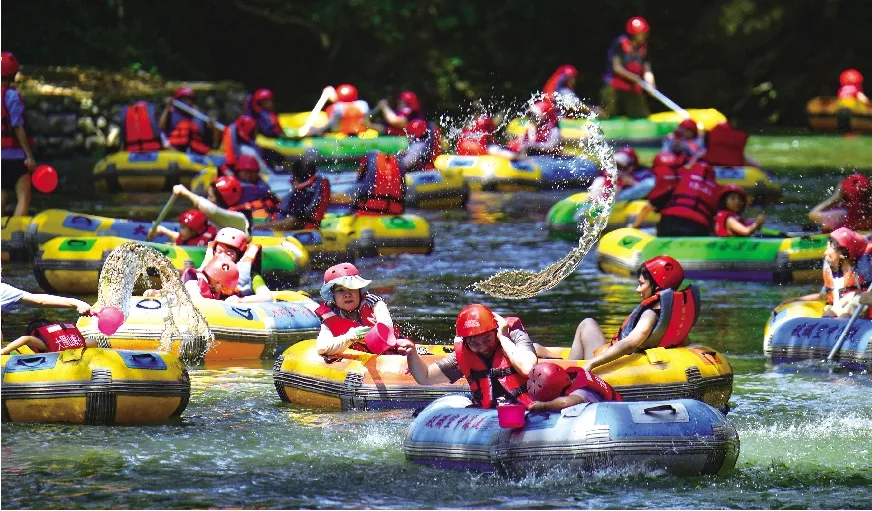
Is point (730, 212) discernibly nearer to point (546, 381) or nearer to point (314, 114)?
point (546, 381)

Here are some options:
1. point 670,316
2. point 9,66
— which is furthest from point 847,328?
point 9,66

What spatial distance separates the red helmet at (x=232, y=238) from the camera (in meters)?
12.3

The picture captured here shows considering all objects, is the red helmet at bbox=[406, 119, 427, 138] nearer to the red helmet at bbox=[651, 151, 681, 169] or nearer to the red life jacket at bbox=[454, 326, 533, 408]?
the red helmet at bbox=[651, 151, 681, 169]

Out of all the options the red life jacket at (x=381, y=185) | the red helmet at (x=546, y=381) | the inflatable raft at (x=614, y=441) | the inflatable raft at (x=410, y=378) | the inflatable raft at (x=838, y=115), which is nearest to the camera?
the inflatable raft at (x=614, y=441)

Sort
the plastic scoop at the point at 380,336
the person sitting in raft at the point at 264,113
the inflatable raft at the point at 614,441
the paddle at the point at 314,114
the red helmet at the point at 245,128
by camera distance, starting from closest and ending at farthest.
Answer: the inflatable raft at the point at 614,441 → the plastic scoop at the point at 380,336 → the red helmet at the point at 245,128 → the person sitting in raft at the point at 264,113 → the paddle at the point at 314,114

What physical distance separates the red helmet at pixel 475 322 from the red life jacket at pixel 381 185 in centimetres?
809

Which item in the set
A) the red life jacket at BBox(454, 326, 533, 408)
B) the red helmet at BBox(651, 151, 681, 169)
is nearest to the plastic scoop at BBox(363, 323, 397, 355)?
the red life jacket at BBox(454, 326, 533, 408)

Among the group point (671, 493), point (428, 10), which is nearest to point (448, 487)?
point (671, 493)

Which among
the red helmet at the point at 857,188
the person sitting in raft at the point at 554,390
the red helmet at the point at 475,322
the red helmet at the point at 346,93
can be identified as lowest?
the person sitting in raft at the point at 554,390

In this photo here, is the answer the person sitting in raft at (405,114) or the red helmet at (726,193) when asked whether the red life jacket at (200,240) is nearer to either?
the red helmet at (726,193)

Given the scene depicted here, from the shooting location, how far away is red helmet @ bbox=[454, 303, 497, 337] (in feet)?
27.8

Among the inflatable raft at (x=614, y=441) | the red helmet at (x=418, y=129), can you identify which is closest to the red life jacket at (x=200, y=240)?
the inflatable raft at (x=614, y=441)

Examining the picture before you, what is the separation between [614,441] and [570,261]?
8678 mm

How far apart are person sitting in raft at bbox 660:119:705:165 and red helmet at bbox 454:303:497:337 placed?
34.5 ft
